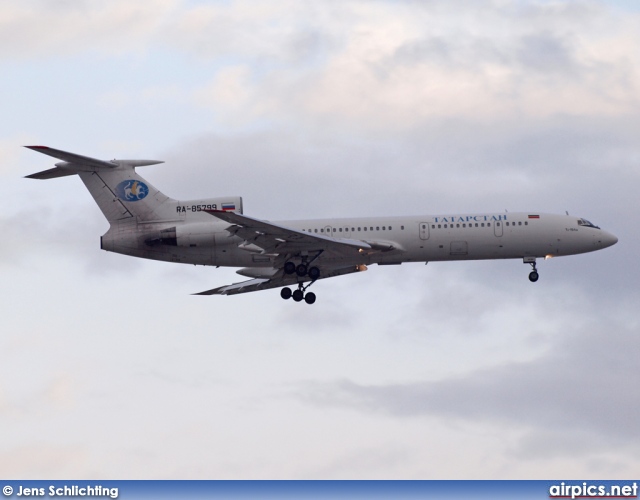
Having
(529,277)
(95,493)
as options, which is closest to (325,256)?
(529,277)

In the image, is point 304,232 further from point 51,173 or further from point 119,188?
point 51,173

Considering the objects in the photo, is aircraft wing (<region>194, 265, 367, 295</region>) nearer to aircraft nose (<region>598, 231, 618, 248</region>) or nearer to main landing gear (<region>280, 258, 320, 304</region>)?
main landing gear (<region>280, 258, 320, 304</region>)

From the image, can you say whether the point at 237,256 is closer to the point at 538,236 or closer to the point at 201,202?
the point at 201,202

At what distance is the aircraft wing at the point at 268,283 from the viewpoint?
51875 millimetres

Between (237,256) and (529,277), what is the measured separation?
13.0 m

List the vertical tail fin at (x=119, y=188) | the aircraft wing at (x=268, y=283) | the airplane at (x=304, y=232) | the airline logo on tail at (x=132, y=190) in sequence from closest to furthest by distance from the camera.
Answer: the airplane at (x=304, y=232), the vertical tail fin at (x=119, y=188), the airline logo on tail at (x=132, y=190), the aircraft wing at (x=268, y=283)

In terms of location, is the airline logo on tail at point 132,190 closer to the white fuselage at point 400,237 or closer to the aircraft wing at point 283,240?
the white fuselage at point 400,237

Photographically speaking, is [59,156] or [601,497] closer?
[601,497]

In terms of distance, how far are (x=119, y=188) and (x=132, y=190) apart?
605mm

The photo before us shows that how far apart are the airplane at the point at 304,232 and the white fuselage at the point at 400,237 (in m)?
0.04

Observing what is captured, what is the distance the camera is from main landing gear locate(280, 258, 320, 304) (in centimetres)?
4994

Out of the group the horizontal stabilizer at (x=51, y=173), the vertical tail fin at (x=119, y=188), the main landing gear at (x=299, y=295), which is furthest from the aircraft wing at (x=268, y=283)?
the horizontal stabilizer at (x=51, y=173)

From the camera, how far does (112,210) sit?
5000 cm

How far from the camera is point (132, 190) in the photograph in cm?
5019
